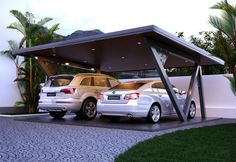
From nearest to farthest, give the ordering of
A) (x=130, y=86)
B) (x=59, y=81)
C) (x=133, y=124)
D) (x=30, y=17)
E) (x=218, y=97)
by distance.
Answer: (x=133, y=124), (x=130, y=86), (x=59, y=81), (x=218, y=97), (x=30, y=17)

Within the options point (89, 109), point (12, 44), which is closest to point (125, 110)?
point (89, 109)

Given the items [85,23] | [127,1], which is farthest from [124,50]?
[85,23]

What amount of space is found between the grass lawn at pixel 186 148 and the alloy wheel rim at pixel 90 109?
448 centimetres

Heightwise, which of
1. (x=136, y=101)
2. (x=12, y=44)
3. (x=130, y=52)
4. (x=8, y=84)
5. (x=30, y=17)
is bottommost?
(x=136, y=101)

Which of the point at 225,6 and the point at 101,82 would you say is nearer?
the point at 225,6

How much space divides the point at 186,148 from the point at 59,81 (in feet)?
21.9

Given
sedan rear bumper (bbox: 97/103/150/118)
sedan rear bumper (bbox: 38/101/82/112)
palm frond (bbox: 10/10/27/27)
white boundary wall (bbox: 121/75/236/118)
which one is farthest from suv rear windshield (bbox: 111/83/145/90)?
palm frond (bbox: 10/10/27/27)

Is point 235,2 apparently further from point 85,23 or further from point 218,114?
point 85,23

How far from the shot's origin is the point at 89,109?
40.1ft

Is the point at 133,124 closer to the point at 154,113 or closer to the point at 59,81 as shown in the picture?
the point at 154,113

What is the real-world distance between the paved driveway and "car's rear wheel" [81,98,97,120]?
2242 mm

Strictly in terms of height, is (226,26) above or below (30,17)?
below

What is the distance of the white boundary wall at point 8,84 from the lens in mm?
16297

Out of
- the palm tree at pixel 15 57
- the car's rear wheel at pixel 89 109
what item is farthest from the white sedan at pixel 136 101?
the palm tree at pixel 15 57
